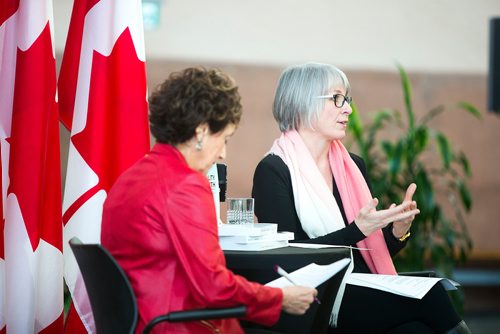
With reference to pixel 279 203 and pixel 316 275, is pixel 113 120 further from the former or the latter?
pixel 316 275

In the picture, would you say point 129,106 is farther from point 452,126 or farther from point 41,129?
point 452,126

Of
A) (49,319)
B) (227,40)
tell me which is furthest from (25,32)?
(227,40)

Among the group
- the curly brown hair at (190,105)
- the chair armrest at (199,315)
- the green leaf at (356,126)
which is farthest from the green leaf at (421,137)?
the chair armrest at (199,315)

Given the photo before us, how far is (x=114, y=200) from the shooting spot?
5.94ft

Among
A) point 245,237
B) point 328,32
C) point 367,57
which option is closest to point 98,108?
point 245,237

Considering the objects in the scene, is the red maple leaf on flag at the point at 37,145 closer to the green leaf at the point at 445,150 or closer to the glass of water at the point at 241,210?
the glass of water at the point at 241,210

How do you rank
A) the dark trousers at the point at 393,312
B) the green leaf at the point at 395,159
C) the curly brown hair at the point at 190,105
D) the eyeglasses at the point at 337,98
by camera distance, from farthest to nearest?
1. the green leaf at the point at 395,159
2. the eyeglasses at the point at 337,98
3. the dark trousers at the point at 393,312
4. the curly brown hair at the point at 190,105

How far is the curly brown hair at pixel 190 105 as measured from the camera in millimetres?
1840

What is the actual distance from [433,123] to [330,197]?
150 inches

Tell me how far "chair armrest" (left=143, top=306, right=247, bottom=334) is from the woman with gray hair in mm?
882

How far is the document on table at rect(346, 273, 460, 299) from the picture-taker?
234 centimetres

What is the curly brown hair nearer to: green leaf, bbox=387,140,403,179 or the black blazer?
the black blazer

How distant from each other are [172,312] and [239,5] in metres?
4.56

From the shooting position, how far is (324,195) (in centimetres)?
283
